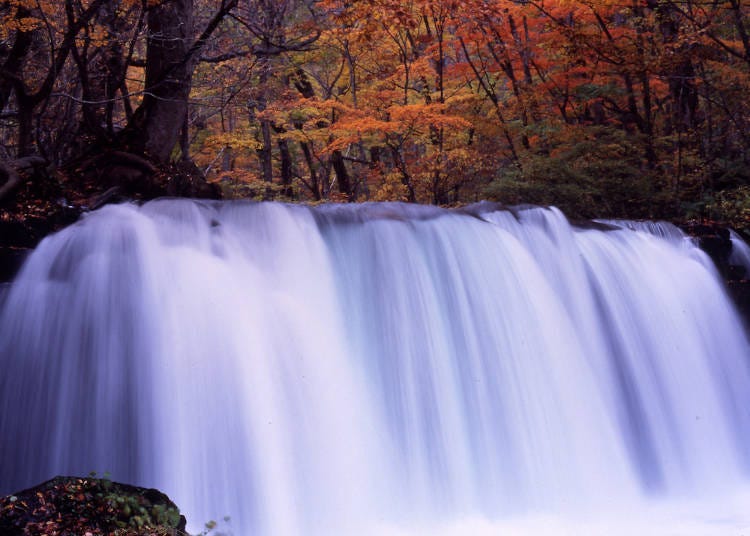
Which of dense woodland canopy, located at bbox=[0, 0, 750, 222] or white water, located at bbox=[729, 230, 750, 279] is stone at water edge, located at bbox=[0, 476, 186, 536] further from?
white water, located at bbox=[729, 230, 750, 279]

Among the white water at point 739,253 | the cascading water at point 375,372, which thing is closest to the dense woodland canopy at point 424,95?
the white water at point 739,253

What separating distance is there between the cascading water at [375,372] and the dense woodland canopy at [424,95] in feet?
8.00

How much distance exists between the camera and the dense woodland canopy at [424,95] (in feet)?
30.8

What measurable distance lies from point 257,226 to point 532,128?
861cm

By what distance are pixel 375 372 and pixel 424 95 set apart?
34.2ft

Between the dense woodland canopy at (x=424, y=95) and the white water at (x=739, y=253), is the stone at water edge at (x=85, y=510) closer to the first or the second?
the dense woodland canopy at (x=424, y=95)

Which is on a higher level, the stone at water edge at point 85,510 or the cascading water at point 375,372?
the cascading water at point 375,372

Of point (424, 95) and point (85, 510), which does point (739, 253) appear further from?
point (85, 510)

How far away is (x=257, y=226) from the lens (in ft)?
22.5

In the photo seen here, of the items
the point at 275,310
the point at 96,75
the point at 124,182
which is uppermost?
the point at 96,75

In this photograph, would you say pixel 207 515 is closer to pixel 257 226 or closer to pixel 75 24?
pixel 257 226

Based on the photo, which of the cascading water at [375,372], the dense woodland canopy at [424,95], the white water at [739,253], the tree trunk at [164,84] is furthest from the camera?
the tree trunk at [164,84]

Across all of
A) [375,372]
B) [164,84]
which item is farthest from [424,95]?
[375,372]

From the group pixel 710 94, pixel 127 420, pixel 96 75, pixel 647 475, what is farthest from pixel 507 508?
pixel 710 94
